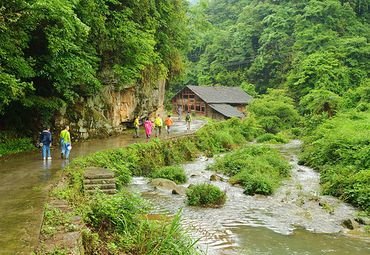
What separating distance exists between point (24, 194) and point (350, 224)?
35.9ft

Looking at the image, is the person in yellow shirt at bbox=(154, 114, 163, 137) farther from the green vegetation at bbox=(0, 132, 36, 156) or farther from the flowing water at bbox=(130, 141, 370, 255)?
the green vegetation at bbox=(0, 132, 36, 156)

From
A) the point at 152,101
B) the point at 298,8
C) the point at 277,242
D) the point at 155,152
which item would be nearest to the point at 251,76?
the point at 298,8

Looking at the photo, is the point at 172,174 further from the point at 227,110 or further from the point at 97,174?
the point at 227,110

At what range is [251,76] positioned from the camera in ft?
246

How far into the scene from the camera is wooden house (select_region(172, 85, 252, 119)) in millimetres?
58719

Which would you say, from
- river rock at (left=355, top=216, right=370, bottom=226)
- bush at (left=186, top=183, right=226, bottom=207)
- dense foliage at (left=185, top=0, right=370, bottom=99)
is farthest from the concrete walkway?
dense foliage at (left=185, top=0, right=370, bottom=99)

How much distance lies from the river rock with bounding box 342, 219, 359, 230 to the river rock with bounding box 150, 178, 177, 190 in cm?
771

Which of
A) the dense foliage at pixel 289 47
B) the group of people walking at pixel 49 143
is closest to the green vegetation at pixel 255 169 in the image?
the group of people walking at pixel 49 143

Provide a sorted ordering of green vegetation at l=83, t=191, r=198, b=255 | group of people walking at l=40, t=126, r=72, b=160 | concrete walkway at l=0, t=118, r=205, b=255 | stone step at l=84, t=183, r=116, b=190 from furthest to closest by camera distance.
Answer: group of people walking at l=40, t=126, r=72, b=160, stone step at l=84, t=183, r=116, b=190, green vegetation at l=83, t=191, r=198, b=255, concrete walkway at l=0, t=118, r=205, b=255

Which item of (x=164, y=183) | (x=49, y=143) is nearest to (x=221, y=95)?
(x=164, y=183)

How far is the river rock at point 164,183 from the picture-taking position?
17875 mm

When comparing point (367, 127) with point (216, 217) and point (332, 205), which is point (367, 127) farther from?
point (216, 217)

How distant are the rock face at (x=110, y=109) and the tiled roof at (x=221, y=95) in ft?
81.4

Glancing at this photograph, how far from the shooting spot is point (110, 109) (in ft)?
91.3
